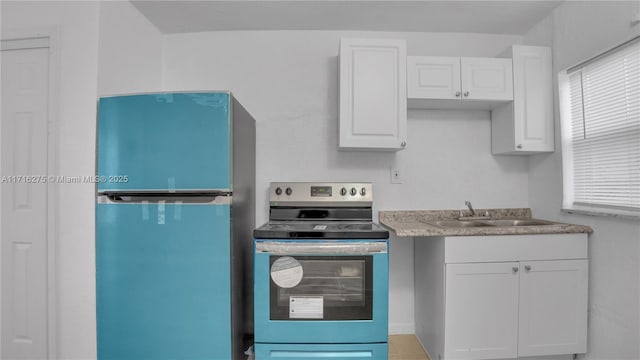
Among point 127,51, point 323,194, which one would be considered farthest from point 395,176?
point 127,51

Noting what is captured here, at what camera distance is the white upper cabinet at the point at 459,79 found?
2.02 m

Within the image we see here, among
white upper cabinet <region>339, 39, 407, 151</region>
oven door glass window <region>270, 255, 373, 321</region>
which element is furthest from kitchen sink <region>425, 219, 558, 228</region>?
oven door glass window <region>270, 255, 373, 321</region>

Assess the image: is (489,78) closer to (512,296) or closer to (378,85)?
(378,85)

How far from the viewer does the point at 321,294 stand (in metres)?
1.62

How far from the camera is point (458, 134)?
231cm

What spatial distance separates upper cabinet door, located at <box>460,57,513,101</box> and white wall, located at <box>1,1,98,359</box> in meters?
2.41

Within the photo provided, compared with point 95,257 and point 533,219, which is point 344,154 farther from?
point 95,257

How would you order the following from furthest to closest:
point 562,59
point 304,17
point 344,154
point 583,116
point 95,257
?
point 344,154
point 304,17
point 562,59
point 583,116
point 95,257

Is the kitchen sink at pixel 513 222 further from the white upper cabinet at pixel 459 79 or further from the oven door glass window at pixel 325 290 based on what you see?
the oven door glass window at pixel 325 290

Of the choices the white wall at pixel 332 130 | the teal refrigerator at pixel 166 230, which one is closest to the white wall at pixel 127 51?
the white wall at pixel 332 130

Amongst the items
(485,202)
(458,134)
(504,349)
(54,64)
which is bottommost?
(504,349)

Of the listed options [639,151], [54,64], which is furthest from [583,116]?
[54,64]

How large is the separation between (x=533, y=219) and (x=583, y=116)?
0.82 m

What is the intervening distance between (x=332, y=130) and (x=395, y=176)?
2.07ft
